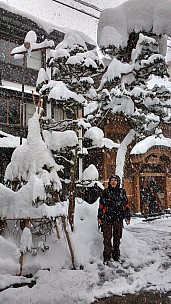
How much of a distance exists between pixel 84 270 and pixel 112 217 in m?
1.21

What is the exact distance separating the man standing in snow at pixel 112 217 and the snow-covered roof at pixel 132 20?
15.8 ft

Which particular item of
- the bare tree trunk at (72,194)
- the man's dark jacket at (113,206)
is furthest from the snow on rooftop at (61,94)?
the man's dark jacket at (113,206)

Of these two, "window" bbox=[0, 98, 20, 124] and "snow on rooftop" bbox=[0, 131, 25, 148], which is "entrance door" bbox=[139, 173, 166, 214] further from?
"window" bbox=[0, 98, 20, 124]

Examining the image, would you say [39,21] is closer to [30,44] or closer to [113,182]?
[30,44]

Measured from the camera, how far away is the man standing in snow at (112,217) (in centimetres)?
623

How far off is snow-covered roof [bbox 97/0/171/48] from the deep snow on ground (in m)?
5.34

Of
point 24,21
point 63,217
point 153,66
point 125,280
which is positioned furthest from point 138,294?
point 24,21

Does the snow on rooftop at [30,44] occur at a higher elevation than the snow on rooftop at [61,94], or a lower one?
higher

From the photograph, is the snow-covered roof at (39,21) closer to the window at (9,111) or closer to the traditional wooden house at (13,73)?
the traditional wooden house at (13,73)

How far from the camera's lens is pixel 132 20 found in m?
8.96

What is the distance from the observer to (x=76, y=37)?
331 inches

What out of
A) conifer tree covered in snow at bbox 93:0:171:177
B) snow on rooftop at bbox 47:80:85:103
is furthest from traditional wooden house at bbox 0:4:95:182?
snow on rooftop at bbox 47:80:85:103

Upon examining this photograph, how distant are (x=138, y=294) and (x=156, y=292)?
0.29 metres

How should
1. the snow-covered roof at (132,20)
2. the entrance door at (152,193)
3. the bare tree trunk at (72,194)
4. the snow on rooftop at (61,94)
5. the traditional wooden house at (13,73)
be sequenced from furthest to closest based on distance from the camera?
1. the entrance door at (152,193)
2. the traditional wooden house at (13,73)
3. the snow-covered roof at (132,20)
4. the bare tree trunk at (72,194)
5. the snow on rooftop at (61,94)
